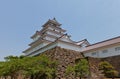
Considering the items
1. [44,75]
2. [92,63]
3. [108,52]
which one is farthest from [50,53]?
[108,52]

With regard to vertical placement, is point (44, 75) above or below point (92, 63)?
below

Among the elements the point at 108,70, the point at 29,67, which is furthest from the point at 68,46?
the point at 29,67

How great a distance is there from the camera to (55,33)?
3089cm

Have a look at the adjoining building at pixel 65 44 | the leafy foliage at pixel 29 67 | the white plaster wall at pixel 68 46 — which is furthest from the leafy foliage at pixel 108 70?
the leafy foliage at pixel 29 67

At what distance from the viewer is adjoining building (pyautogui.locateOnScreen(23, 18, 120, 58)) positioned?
22297mm

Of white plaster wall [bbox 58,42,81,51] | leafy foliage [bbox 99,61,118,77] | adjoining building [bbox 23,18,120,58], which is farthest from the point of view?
white plaster wall [bbox 58,42,81,51]

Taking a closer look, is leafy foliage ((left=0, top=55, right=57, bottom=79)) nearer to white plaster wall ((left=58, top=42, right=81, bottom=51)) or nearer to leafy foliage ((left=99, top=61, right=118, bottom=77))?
white plaster wall ((left=58, top=42, right=81, bottom=51))

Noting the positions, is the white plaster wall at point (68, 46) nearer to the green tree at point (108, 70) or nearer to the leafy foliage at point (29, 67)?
the leafy foliage at point (29, 67)

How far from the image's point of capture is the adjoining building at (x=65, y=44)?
2230 centimetres

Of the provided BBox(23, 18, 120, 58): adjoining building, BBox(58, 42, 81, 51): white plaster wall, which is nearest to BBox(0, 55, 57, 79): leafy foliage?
BBox(58, 42, 81, 51): white plaster wall

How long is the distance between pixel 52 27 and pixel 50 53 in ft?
33.8

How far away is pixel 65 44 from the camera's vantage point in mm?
23547

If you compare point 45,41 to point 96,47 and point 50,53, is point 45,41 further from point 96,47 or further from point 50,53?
point 96,47

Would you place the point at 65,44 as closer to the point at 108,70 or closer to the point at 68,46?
the point at 68,46
